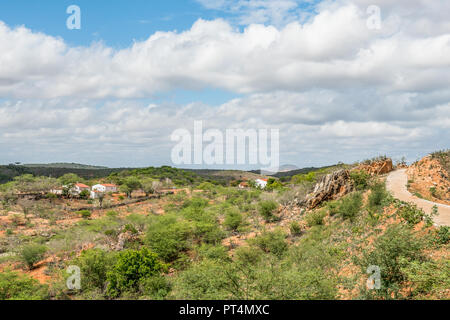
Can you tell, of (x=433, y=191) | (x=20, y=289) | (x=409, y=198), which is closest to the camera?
(x=20, y=289)

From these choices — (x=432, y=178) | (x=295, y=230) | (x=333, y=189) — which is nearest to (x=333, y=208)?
(x=295, y=230)

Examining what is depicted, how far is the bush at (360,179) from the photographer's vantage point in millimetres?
26922

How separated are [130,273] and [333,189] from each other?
18206 mm

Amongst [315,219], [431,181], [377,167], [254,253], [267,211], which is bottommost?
[254,253]

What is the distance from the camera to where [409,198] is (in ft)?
66.3

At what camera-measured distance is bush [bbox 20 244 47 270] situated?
27.7 metres

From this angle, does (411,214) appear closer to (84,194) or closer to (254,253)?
(254,253)

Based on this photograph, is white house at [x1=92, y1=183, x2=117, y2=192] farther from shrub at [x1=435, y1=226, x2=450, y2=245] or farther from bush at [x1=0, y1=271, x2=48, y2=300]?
shrub at [x1=435, y1=226, x2=450, y2=245]

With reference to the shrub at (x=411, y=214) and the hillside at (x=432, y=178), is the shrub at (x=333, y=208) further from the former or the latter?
the shrub at (x=411, y=214)

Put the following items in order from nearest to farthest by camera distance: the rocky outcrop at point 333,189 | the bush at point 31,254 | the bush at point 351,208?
the bush at point 351,208
the bush at point 31,254
the rocky outcrop at point 333,189

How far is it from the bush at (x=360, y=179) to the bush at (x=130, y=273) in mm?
17564

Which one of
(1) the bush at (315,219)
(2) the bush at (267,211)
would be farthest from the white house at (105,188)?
(1) the bush at (315,219)
